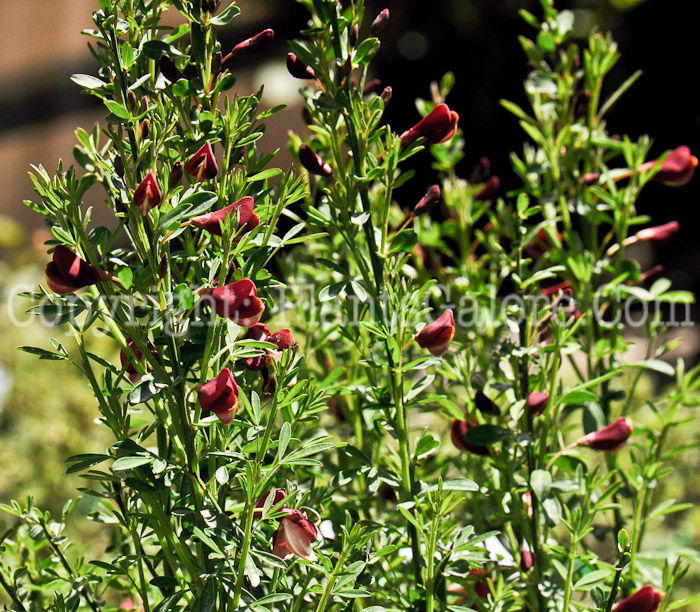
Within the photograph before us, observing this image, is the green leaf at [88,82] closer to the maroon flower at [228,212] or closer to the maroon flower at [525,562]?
the maroon flower at [228,212]

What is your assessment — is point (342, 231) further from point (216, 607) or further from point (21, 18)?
point (21, 18)

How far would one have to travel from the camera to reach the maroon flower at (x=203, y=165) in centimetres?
47

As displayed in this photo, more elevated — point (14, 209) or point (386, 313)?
point (386, 313)

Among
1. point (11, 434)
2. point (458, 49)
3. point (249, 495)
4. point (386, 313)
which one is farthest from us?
point (458, 49)

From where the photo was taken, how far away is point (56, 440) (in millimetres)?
1619

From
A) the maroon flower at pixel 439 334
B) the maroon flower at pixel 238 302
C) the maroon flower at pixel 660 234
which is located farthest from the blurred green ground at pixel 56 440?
the maroon flower at pixel 238 302

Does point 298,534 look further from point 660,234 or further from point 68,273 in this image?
point 660,234

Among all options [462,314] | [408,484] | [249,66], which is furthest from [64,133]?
[408,484]

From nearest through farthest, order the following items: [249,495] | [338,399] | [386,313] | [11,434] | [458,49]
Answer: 1. [249,495]
2. [386,313]
3. [338,399]
4. [11,434]
5. [458,49]

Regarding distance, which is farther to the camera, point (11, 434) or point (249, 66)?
point (249, 66)

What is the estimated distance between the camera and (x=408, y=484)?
510 millimetres

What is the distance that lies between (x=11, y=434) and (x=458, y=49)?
229 centimetres

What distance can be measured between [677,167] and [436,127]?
14.8 inches

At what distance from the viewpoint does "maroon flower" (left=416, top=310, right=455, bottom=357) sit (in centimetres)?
48
